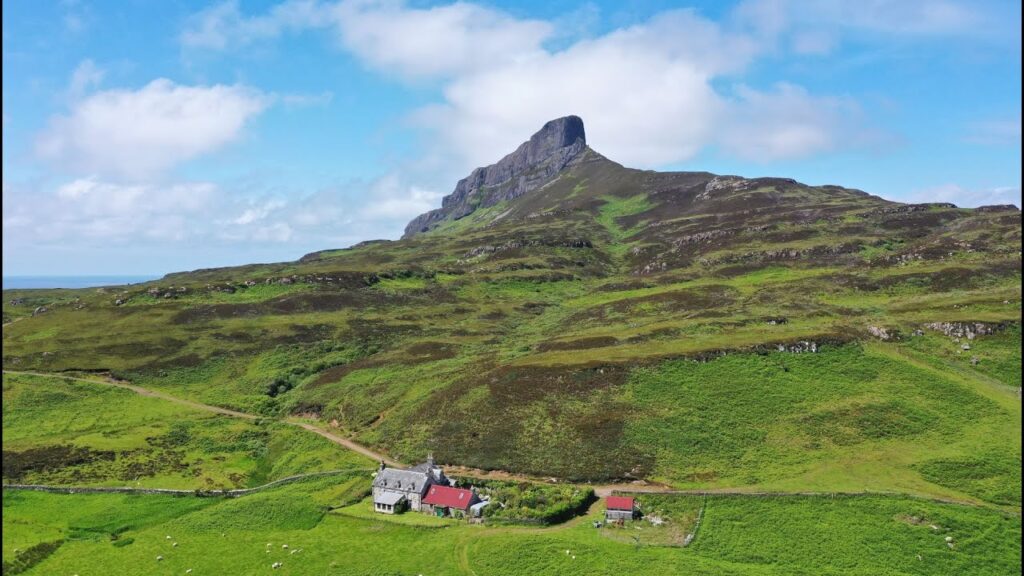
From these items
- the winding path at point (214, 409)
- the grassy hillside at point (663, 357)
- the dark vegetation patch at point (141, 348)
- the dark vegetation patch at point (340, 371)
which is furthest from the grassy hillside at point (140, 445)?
the dark vegetation patch at point (141, 348)

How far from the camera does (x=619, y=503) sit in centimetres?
6138

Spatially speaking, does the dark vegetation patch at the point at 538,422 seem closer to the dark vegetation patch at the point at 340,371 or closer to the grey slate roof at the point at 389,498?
the grey slate roof at the point at 389,498

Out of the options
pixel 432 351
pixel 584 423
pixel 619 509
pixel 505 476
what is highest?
pixel 432 351

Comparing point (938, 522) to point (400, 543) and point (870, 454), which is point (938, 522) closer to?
point (870, 454)

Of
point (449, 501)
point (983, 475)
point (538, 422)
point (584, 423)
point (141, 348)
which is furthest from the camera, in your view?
point (141, 348)

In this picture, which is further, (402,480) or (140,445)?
(140,445)

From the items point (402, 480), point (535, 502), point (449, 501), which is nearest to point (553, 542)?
point (535, 502)

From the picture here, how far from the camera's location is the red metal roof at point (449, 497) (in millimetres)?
65125

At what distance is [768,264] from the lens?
15938 centimetres

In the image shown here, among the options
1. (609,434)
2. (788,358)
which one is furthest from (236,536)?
(788,358)

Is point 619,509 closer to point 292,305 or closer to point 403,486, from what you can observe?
point 403,486

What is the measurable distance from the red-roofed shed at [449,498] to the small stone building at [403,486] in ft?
3.13

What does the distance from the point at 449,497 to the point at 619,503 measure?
17880 mm

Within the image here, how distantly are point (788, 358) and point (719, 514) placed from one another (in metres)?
36.1
